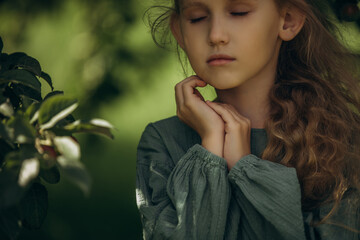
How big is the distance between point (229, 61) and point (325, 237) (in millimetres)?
738

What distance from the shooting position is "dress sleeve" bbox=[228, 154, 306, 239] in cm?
169

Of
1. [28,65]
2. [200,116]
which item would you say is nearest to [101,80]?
[200,116]

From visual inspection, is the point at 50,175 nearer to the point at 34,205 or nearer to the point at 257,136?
the point at 34,205

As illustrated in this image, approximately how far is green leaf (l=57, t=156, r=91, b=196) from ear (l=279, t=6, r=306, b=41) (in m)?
1.28

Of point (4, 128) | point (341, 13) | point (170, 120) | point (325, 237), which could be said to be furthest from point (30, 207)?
point (341, 13)

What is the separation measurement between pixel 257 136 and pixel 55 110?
1.02 m

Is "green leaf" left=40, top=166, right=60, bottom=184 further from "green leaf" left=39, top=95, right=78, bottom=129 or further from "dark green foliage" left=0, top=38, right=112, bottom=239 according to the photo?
"green leaf" left=39, top=95, right=78, bottom=129

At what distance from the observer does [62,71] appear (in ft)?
11.0

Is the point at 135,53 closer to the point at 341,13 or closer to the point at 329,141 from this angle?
the point at 341,13

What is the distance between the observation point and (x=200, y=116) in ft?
6.53

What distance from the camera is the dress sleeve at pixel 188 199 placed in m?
1.73

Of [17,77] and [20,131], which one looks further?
[17,77]

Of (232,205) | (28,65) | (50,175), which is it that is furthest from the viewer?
(232,205)

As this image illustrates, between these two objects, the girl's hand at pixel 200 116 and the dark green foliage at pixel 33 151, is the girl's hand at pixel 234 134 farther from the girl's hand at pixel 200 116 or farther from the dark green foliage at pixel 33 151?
the dark green foliage at pixel 33 151
